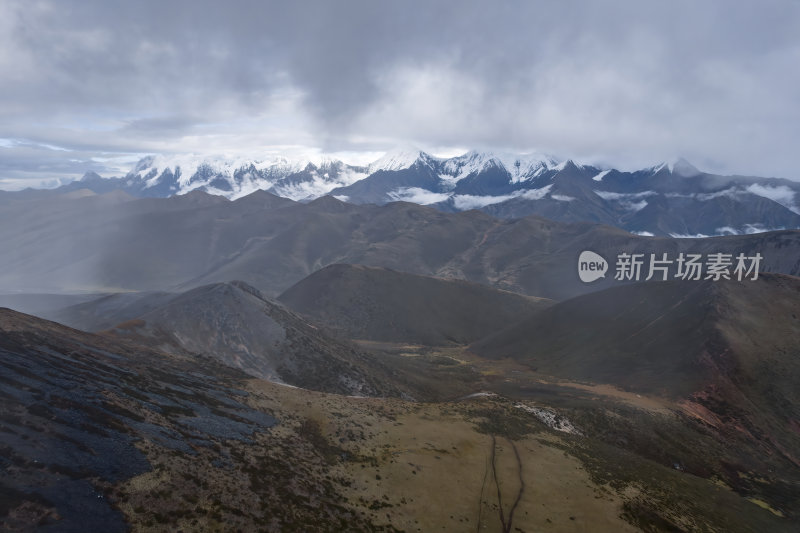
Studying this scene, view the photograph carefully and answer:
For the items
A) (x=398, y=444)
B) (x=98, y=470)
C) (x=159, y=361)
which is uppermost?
(x=98, y=470)

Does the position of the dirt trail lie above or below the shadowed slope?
above

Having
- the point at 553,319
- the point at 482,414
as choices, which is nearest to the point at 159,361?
the point at 482,414

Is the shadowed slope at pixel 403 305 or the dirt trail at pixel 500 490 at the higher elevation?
the dirt trail at pixel 500 490

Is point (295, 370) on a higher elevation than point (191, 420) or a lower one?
lower

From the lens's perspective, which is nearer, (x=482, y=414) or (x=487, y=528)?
(x=487, y=528)

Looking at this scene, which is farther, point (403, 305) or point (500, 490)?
point (403, 305)

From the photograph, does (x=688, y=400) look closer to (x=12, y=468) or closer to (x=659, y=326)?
(x=659, y=326)

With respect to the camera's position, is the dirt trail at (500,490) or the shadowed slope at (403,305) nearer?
the dirt trail at (500,490)

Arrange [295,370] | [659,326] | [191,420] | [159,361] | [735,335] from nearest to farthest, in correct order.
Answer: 1. [191,420]
2. [159,361]
3. [295,370]
4. [735,335]
5. [659,326]

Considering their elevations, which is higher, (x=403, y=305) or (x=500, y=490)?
(x=500, y=490)

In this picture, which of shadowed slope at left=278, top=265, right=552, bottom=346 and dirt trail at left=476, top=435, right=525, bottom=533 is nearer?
dirt trail at left=476, top=435, right=525, bottom=533

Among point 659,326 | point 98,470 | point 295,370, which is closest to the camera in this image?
point 98,470
